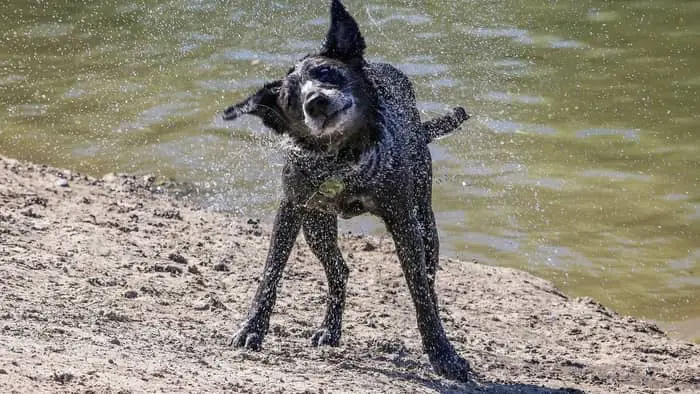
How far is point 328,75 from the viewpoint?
19.5 ft

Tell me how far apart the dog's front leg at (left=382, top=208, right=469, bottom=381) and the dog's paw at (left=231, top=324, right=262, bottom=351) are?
816mm

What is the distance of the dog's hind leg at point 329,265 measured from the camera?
675cm

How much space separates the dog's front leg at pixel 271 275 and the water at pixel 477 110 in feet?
6.61

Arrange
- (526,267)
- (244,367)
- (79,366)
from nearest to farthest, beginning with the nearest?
(79,366)
(244,367)
(526,267)

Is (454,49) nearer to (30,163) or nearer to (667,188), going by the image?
(667,188)

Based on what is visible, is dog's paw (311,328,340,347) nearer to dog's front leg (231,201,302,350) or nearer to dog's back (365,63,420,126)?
dog's front leg (231,201,302,350)

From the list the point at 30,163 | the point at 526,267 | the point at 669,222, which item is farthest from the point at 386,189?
the point at 30,163

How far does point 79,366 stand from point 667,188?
648 centimetres

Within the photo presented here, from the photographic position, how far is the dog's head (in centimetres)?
582

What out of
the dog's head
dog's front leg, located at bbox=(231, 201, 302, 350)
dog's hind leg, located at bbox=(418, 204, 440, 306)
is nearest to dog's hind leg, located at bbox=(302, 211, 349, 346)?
dog's front leg, located at bbox=(231, 201, 302, 350)

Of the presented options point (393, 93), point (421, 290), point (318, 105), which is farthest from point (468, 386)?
point (318, 105)

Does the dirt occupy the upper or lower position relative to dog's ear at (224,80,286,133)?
lower

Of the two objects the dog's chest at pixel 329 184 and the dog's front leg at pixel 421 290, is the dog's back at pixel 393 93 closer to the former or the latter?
the dog's chest at pixel 329 184

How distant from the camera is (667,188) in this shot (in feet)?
34.1
